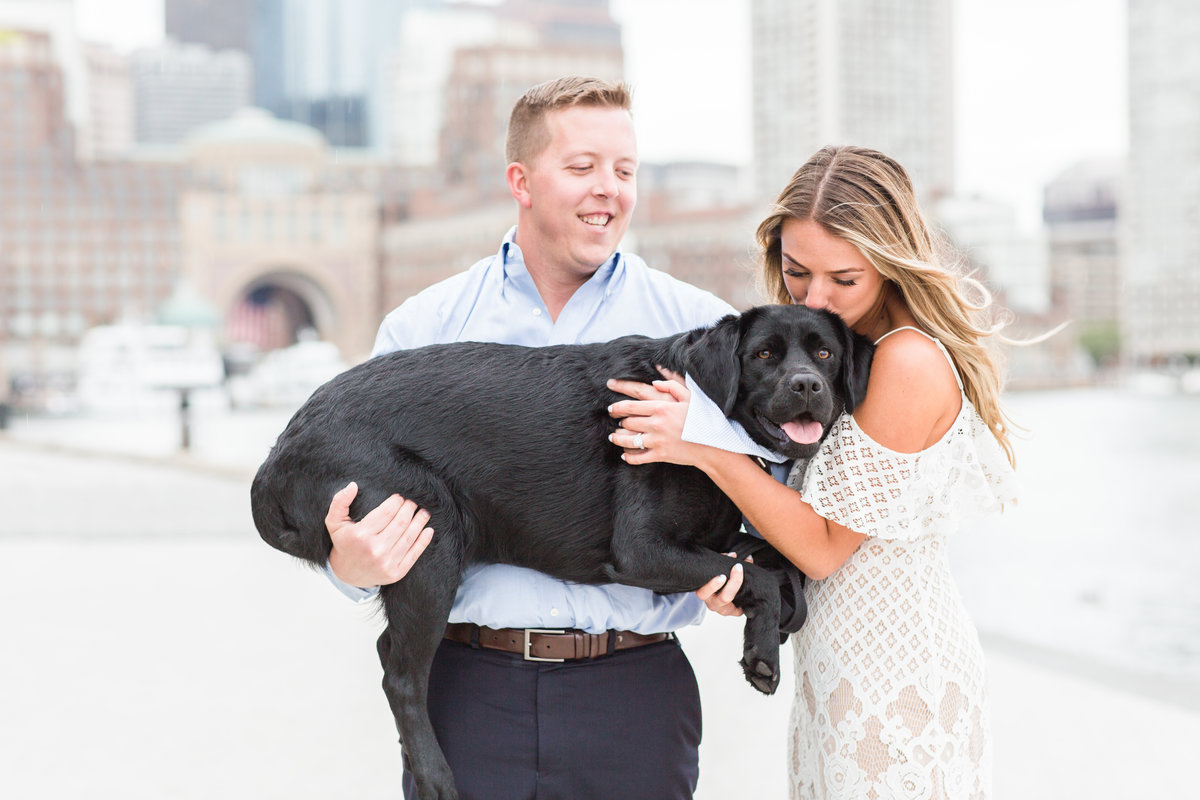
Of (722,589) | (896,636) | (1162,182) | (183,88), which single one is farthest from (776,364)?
(183,88)

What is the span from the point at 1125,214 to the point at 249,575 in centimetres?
11608

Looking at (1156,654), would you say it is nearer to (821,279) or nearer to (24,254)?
(821,279)

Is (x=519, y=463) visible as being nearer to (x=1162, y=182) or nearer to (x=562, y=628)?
(x=562, y=628)

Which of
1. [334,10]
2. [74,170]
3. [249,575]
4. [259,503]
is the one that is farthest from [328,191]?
[259,503]

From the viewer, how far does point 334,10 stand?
394 ft

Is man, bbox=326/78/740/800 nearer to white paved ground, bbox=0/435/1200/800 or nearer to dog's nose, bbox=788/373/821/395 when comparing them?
dog's nose, bbox=788/373/821/395

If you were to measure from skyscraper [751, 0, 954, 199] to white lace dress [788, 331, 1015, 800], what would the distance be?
10691cm

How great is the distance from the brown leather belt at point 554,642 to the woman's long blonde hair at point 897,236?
0.79 m

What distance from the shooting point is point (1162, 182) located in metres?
107

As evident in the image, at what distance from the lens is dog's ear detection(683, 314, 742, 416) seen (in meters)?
2.04

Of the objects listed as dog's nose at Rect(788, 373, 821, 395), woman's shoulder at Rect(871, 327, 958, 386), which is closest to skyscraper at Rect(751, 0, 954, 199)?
woman's shoulder at Rect(871, 327, 958, 386)

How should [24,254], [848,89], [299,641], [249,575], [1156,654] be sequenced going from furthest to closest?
1. [848,89]
2. [24,254]
3. [1156,654]
4. [249,575]
5. [299,641]

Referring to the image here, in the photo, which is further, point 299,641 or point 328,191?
point 328,191

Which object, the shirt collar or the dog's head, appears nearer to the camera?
the dog's head
